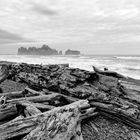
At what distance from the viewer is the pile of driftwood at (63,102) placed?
7.36 ft

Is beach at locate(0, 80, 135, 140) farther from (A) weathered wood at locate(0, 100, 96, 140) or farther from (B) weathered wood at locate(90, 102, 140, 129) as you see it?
(A) weathered wood at locate(0, 100, 96, 140)

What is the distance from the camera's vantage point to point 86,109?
3375 mm

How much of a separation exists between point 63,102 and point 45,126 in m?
1.65

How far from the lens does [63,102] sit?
3.83m

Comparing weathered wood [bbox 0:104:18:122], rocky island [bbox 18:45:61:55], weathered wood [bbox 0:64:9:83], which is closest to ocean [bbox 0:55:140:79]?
weathered wood [bbox 0:64:9:83]

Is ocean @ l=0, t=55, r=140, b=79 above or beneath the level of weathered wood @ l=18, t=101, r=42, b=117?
beneath

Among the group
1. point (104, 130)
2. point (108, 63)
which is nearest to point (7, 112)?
point (104, 130)

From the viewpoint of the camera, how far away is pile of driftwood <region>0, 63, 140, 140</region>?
224cm

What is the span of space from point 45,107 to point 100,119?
1.47 m

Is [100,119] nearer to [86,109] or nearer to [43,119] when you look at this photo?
[86,109]

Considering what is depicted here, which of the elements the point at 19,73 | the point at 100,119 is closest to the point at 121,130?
the point at 100,119

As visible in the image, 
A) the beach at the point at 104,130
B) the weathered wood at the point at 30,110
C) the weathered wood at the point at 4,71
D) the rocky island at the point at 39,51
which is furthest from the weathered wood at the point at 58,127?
the rocky island at the point at 39,51

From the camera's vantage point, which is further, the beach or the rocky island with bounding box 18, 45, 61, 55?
the rocky island with bounding box 18, 45, 61, 55

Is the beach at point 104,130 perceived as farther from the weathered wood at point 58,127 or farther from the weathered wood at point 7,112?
the weathered wood at point 7,112
